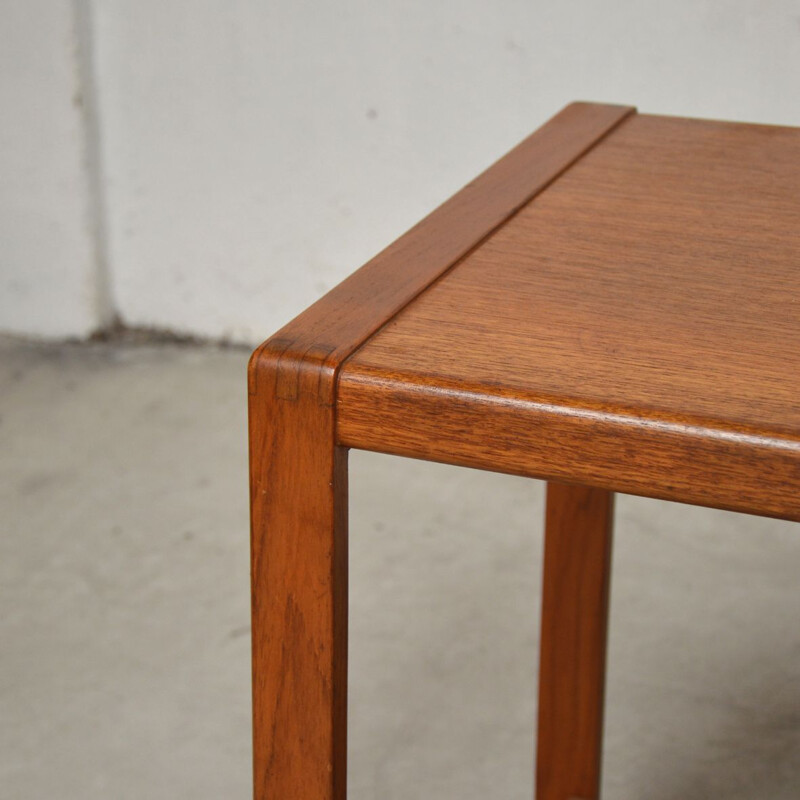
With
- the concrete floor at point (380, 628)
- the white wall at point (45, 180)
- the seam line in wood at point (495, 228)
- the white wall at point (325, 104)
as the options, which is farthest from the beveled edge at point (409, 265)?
the white wall at point (45, 180)

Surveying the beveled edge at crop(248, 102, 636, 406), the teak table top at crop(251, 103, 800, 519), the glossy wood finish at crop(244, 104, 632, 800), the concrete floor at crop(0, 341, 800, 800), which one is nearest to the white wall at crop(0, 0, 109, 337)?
the concrete floor at crop(0, 341, 800, 800)

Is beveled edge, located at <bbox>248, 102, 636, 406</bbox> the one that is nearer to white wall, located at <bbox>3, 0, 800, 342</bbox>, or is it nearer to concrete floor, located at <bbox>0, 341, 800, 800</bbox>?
concrete floor, located at <bbox>0, 341, 800, 800</bbox>

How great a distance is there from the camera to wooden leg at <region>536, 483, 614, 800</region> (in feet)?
3.20

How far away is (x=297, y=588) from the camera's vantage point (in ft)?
1.77

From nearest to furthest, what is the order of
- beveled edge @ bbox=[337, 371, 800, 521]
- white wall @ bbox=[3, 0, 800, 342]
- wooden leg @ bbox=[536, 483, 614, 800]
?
beveled edge @ bbox=[337, 371, 800, 521] → wooden leg @ bbox=[536, 483, 614, 800] → white wall @ bbox=[3, 0, 800, 342]

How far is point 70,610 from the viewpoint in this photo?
1.45 meters

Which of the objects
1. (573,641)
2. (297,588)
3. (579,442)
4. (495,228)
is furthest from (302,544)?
(573,641)

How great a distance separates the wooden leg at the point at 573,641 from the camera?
98cm

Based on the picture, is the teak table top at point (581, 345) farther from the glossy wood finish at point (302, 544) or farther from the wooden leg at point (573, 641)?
the wooden leg at point (573, 641)

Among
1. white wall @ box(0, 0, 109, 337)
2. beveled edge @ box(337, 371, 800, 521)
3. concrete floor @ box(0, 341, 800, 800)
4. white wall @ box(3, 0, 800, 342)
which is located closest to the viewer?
beveled edge @ box(337, 371, 800, 521)

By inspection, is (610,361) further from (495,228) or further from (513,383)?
(495,228)

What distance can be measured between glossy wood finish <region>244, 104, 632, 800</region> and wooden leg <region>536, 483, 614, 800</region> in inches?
16.5

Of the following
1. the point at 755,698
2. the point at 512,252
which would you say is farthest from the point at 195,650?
the point at 512,252

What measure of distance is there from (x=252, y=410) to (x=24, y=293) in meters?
1.82
